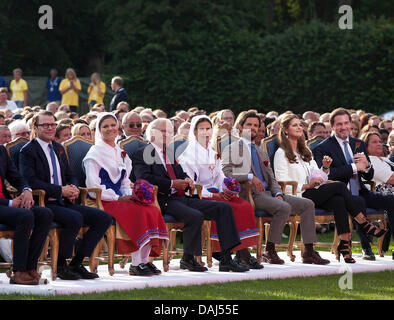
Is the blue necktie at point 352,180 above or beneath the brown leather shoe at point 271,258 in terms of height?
above

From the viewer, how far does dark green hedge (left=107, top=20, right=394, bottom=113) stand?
2603 cm

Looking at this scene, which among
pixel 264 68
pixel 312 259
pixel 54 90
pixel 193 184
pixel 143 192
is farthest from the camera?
pixel 264 68

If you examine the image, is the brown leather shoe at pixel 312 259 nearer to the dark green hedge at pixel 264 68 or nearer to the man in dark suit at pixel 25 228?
the man in dark suit at pixel 25 228

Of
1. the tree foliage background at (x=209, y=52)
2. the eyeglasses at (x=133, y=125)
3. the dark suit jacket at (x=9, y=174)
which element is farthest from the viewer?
the tree foliage background at (x=209, y=52)

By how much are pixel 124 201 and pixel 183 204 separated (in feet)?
2.44

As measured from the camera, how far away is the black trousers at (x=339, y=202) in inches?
454

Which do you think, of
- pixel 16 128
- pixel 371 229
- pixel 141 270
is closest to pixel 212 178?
pixel 141 270

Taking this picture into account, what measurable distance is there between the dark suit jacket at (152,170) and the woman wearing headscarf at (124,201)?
22 cm

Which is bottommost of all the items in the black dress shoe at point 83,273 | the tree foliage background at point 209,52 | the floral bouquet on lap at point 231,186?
the black dress shoe at point 83,273

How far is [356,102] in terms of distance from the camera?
26.2m

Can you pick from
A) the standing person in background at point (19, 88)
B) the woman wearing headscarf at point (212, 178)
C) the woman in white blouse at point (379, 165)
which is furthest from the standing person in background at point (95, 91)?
the woman wearing headscarf at point (212, 178)

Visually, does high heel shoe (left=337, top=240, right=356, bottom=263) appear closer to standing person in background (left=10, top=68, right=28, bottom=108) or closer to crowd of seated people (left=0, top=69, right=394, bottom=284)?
crowd of seated people (left=0, top=69, right=394, bottom=284)

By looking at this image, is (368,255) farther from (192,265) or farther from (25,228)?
(25,228)

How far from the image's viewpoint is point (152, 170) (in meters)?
10.9
